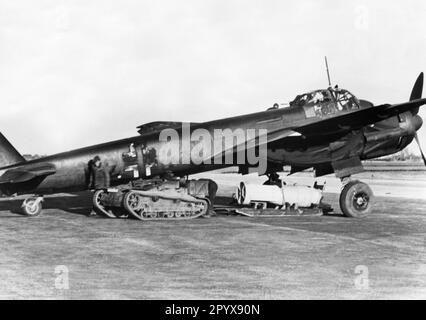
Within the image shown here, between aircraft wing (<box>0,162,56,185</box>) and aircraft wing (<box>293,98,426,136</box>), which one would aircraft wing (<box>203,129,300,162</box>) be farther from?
aircraft wing (<box>0,162,56,185</box>)

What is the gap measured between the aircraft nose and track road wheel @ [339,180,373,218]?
3545 mm

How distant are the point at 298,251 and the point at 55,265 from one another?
4765mm

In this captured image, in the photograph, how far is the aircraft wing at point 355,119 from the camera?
1788 centimetres

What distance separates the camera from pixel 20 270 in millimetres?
9742

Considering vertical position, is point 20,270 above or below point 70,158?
below

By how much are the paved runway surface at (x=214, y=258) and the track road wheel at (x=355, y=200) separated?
38.2 inches

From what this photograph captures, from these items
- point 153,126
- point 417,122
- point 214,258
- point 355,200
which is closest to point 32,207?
point 153,126

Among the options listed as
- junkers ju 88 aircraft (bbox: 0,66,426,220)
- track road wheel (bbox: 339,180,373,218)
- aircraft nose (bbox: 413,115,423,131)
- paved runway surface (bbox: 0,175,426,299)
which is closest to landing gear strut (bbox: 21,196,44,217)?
junkers ju 88 aircraft (bbox: 0,66,426,220)

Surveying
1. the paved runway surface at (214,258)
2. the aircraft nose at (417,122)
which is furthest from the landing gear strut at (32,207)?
the aircraft nose at (417,122)

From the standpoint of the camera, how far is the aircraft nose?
20578mm

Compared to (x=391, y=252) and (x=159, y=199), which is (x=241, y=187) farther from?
(x=391, y=252)

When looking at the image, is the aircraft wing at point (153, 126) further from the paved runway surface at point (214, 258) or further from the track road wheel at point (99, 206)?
the paved runway surface at point (214, 258)
